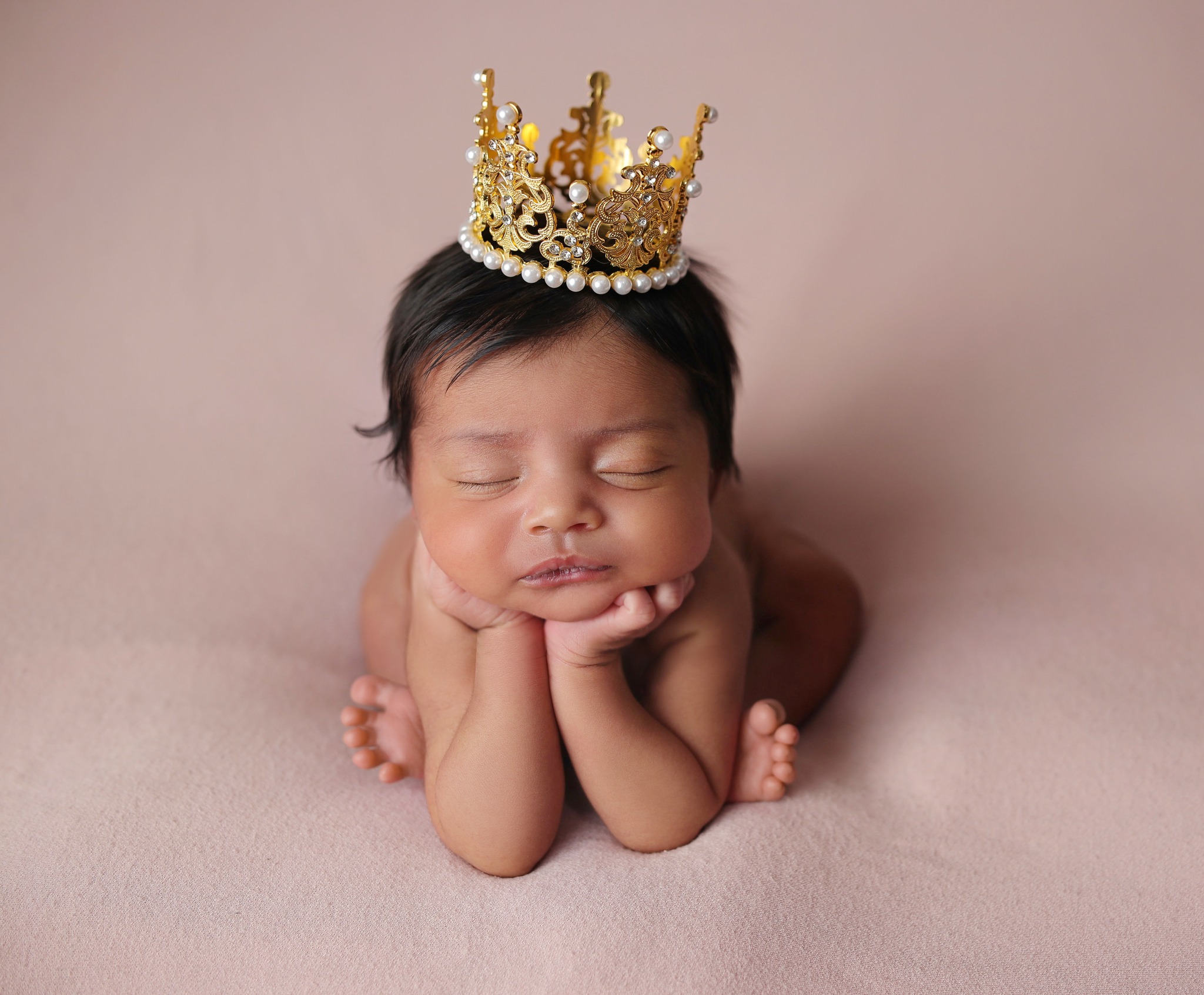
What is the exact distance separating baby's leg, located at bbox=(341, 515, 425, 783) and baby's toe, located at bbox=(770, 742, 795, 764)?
0.38 meters

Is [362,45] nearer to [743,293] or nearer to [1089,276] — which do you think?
[743,293]

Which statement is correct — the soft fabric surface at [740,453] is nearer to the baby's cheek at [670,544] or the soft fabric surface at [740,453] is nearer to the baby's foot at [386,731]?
the baby's foot at [386,731]

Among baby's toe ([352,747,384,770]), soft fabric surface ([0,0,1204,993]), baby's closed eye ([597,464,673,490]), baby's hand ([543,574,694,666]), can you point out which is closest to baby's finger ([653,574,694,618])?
baby's hand ([543,574,694,666])

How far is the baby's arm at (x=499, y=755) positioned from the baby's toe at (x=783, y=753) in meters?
0.22

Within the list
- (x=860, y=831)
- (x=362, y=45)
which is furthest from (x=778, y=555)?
(x=362, y=45)

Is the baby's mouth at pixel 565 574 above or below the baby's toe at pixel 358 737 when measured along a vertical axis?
above

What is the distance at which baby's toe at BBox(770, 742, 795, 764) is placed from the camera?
1.18m

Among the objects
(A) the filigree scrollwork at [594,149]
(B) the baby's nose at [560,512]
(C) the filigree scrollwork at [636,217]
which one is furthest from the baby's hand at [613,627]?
(A) the filigree scrollwork at [594,149]

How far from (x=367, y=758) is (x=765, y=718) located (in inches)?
16.5

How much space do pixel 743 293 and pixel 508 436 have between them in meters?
1.03

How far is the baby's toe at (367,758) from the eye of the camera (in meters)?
1.21

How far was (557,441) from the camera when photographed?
1044 mm

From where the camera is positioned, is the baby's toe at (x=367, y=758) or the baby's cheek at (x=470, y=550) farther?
the baby's toe at (x=367, y=758)

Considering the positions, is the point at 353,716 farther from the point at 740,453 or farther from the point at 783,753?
the point at 740,453
